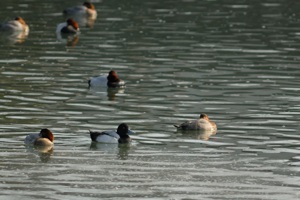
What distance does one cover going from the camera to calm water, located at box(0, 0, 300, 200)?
973 inches

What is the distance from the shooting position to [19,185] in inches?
942

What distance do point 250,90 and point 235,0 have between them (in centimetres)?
2309

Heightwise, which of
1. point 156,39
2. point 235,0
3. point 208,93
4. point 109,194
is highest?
point 235,0

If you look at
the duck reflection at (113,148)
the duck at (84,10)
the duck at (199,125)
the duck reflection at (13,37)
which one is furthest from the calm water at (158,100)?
the duck at (84,10)

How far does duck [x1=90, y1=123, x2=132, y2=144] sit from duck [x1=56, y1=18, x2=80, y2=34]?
2021 centimetres

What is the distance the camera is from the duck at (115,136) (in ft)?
94.8

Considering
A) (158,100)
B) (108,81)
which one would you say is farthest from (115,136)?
(108,81)

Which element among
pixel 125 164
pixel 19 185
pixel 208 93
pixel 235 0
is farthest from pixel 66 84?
pixel 235 0

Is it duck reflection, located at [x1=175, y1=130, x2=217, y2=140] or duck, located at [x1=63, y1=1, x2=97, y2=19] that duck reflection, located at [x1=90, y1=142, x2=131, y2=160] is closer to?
duck reflection, located at [x1=175, y1=130, x2=217, y2=140]

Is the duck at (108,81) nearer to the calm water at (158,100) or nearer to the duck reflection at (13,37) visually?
the calm water at (158,100)

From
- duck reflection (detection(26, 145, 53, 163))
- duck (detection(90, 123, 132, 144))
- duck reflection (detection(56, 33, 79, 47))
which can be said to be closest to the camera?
duck reflection (detection(26, 145, 53, 163))

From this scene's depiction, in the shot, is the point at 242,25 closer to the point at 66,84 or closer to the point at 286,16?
the point at 286,16

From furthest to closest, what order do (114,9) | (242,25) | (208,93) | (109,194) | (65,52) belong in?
1. (114,9)
2. (242,25)
3. (65,52)
4. (208,93)
5. (109,194)

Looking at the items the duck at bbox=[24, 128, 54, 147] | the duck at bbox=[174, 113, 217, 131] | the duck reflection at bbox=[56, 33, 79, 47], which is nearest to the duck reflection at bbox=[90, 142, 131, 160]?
the duck at bbox=[24, 128, 54, 147]
